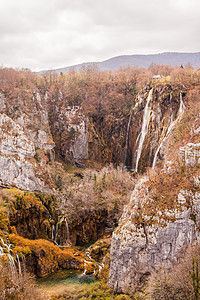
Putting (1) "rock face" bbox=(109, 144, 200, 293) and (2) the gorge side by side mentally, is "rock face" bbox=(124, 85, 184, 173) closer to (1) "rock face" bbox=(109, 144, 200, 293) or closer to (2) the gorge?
(2) the gorge

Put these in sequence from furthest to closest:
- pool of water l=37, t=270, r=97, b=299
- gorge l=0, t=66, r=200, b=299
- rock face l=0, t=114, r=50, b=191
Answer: rock face l=0, t=114, r=50, b=191, pool of water l=37, t=270, r=97, b=299, gorge l=0, t=66, r=200, b=299

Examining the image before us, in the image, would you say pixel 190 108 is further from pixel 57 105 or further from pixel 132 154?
pixel 57 105

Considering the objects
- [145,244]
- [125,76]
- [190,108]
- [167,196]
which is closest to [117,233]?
[145,244]

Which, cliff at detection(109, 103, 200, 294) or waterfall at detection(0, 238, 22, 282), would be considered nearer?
cliff at detection(109, 103, 200, 294)

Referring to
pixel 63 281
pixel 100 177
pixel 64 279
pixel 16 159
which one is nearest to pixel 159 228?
pixel 63 281

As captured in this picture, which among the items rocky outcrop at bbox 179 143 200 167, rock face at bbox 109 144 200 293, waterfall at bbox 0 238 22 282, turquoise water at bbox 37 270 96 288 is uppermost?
rocky outcrop at bbox 179 143 200 167

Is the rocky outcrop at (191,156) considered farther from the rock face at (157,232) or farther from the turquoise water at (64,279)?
the turquoise water at (64,279)

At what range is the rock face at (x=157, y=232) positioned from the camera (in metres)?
20.2

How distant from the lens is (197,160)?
22562 millimetres

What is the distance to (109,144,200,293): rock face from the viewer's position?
2019cm

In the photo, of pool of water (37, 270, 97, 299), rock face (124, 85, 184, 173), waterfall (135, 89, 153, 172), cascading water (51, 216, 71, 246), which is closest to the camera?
pool of water (37, 270, 97, 299)

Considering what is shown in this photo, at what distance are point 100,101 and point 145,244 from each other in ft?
180

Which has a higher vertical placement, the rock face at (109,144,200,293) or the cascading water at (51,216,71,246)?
the rock face at (109,144,200,293)

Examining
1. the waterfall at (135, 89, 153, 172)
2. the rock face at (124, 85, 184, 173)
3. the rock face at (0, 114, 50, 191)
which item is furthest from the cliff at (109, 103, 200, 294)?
the waterfall at (135, 89, 153, 172)
